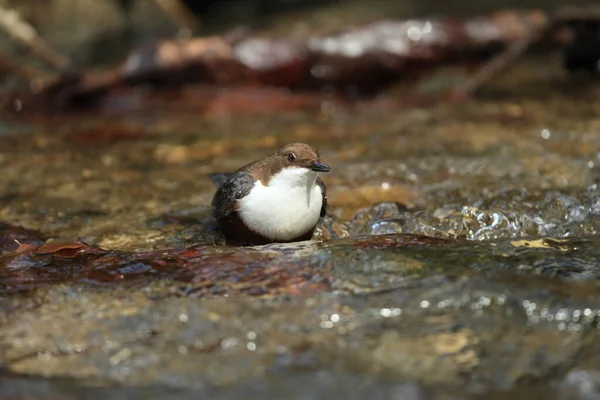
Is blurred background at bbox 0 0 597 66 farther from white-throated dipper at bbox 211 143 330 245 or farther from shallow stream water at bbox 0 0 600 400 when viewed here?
white-throated dipper at bbox 211 143 330 245

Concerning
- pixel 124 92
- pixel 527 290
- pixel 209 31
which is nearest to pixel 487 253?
pixel 527 290

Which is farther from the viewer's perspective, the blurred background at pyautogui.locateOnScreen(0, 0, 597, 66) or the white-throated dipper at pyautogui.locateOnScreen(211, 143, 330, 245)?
the blurred background at pyautogui.locateOnScreen(0, 0, 597, 66)

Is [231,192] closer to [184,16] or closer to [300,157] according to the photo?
[300,157]

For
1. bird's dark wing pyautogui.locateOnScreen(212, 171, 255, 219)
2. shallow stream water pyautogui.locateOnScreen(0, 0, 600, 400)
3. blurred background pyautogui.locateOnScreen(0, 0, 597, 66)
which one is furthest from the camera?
blurred background pyautogui.locateOnScreen(0, 0, 597, 66)

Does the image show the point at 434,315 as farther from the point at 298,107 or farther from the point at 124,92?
the point at 124,92

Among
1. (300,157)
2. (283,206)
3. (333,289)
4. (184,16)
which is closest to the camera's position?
(333,289)

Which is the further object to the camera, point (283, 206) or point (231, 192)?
point (231, 192)

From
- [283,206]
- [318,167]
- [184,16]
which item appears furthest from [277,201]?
[184,16]

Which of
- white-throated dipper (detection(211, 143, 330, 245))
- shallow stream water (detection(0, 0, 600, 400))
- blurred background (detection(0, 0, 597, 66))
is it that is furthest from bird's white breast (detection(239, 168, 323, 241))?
blurred background (detection(0, 0, 597, 66))

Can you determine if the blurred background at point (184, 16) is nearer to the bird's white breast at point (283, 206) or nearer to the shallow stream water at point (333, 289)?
the shallow stream water at point (333, 289)
